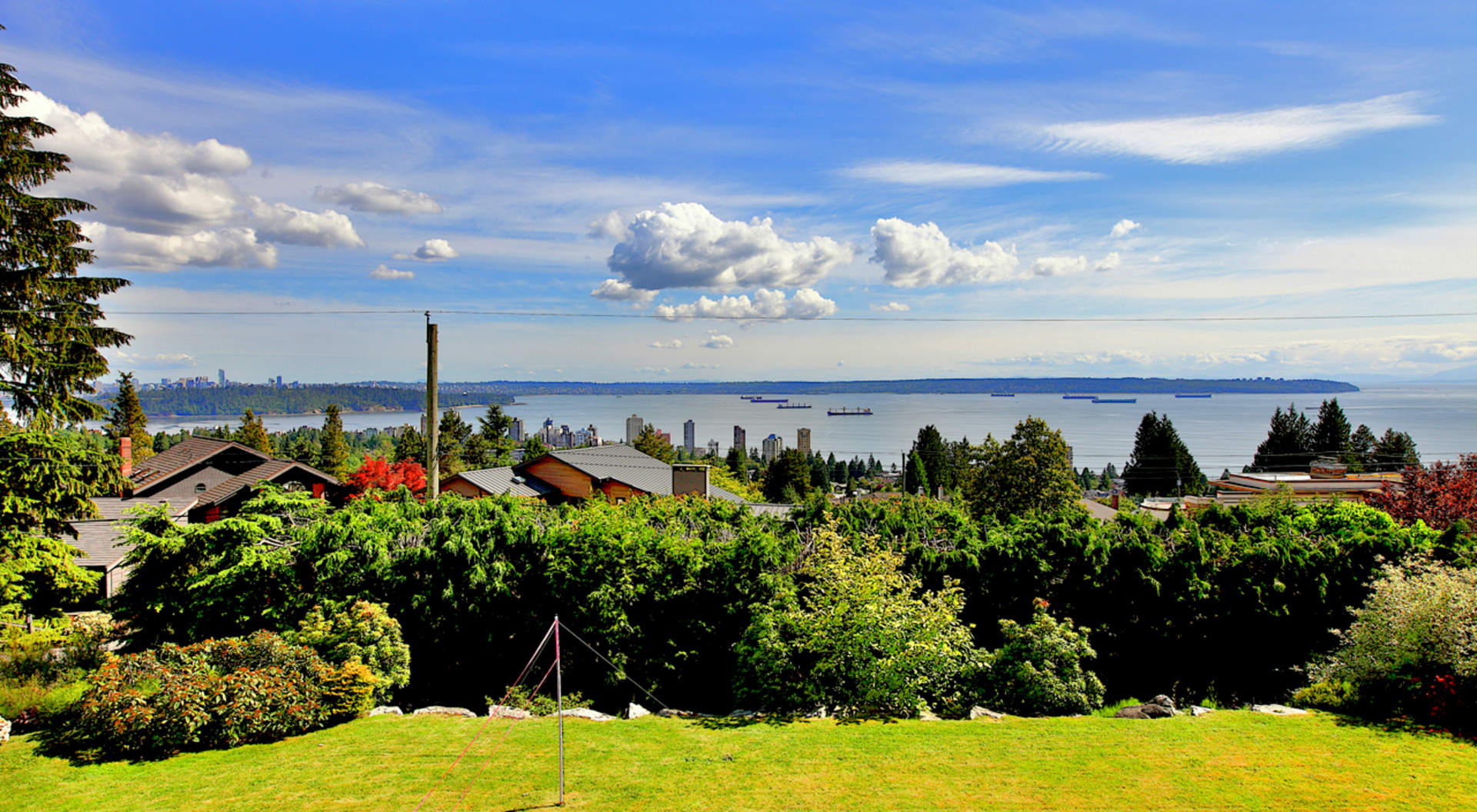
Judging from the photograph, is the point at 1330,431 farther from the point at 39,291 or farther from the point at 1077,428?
the point at 39,291

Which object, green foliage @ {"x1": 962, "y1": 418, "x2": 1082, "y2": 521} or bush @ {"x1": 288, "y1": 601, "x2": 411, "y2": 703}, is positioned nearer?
bush @ {"x1": 288, "y1": 601, "x2": 411, "y2": 703}

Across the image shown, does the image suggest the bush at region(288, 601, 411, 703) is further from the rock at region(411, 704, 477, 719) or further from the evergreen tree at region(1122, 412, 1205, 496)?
the evergreen tree at region(1122, 412, 1205, 496)

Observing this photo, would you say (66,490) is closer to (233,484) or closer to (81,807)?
(81,807)

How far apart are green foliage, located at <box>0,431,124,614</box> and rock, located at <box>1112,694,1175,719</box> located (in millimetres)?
17182

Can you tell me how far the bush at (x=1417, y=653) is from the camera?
32.0 ft

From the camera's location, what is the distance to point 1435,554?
41.8ft

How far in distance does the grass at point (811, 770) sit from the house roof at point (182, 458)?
29.6 metres

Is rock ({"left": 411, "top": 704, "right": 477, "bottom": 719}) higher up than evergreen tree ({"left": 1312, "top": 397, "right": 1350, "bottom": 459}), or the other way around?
evergreen tree ({"left": 1312, "top": 397, "right": 1350, "bottom": 459})

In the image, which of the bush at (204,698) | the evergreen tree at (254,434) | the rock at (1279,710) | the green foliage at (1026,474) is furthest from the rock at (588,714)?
the evergreen tree at (254,434)

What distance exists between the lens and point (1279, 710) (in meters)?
10.8

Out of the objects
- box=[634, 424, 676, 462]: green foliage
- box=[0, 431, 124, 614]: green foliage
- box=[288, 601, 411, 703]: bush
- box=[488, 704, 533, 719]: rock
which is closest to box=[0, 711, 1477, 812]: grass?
box=[488, 704, 533, 719]: rock

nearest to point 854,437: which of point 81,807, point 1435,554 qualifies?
point 1435,554

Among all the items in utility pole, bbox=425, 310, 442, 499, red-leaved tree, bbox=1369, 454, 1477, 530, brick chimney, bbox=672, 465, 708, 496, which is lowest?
brick chimney, bbox=672, 465, 708, 496

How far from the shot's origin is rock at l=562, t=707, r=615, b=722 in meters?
10.9
